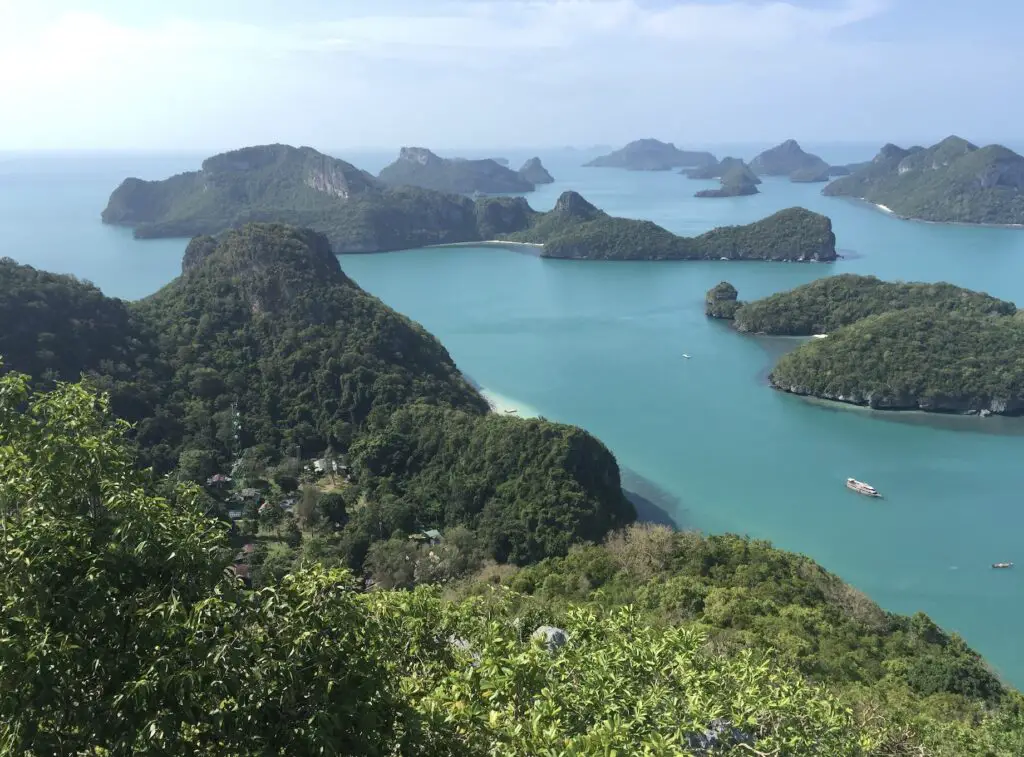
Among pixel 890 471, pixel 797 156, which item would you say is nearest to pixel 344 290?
pixel 890 471

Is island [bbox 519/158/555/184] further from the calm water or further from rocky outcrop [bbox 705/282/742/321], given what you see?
rocky outcrop [bbox 705/282/742/321]

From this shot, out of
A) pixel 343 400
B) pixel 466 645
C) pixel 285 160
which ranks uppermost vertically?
pixel 285 160

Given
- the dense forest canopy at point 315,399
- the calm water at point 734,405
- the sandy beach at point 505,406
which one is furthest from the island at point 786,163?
the dense forest canopy at point 315,399

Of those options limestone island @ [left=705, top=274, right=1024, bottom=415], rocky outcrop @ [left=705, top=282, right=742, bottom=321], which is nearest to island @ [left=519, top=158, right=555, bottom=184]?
rocky outcrop @ [left=705, top=282, right=742, bottom=321]

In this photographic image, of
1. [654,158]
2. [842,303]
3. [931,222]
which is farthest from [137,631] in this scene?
[654,158]

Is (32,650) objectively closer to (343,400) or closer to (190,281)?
(343,400)

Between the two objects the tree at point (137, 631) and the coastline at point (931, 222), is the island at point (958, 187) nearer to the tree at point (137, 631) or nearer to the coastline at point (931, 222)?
the coastline at point (931, 222)
